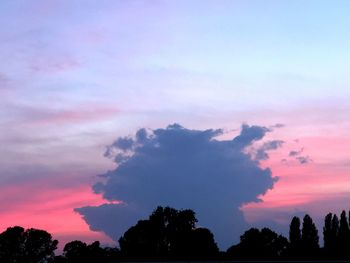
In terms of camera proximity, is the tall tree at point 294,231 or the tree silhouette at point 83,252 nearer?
the tall tree at point 294,231

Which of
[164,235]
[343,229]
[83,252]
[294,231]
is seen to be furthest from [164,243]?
[343,229]

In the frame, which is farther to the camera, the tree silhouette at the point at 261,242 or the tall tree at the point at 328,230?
the tree silhouette at the point at 261,242

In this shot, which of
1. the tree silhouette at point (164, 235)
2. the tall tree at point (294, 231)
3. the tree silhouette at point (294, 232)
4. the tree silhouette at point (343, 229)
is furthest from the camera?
the tree silhouette at point (164, 235)

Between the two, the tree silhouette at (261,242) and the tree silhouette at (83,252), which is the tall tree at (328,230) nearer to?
the tree silhouette at (261,242)

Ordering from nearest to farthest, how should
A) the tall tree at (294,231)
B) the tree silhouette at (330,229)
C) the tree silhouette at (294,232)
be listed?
the tree silhouette at (330,229)
the tree silhouette at (294,232)
the tall tree at (294,231)

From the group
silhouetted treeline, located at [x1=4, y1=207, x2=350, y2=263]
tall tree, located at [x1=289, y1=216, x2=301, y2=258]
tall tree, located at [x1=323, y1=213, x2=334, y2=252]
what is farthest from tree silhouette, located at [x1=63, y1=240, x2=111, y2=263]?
tall tree, located at [x1=323, y1=213, x2=334, y2=252]

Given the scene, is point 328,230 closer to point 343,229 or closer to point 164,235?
point 343,229

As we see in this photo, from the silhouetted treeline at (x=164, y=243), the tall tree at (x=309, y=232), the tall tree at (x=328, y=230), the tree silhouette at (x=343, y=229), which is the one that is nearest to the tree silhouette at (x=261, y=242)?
the silhouetted treeline at (x=164, y=243)

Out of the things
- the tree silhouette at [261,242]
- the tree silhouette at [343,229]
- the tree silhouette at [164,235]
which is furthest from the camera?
the tree silhouette at [164,235]

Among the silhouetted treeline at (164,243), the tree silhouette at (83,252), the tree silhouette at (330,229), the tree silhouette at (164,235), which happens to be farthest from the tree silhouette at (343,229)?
the tree silhouette at (83,252)

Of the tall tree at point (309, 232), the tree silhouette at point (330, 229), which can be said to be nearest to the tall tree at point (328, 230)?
the tree silhouette at point (330, 229)

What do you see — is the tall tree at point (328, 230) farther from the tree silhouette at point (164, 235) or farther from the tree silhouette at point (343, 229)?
the tree silhouette at point (164, 235)

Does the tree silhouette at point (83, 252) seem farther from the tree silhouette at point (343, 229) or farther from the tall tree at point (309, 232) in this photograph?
the tree silhouette at point (343, 229)

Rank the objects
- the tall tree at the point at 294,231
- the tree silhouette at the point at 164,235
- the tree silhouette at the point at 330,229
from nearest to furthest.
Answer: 1. the tree silhouette at the point at 330,229
2. the tall tree at the point at 294,231
3. the tree silhouette at the point at 164,235
